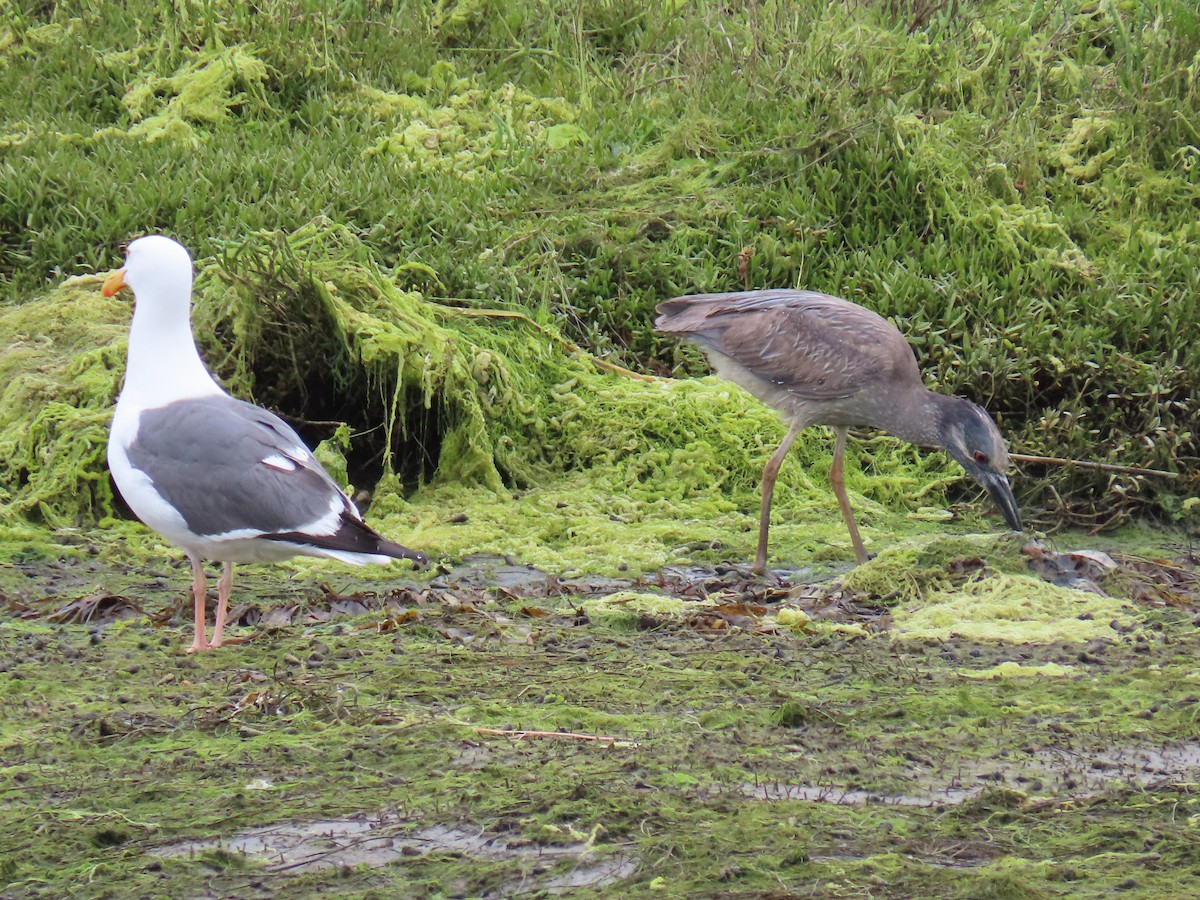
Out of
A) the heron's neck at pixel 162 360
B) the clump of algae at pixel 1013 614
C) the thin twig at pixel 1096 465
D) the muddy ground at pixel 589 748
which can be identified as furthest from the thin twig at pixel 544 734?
the thin twig at pixel 1096 465

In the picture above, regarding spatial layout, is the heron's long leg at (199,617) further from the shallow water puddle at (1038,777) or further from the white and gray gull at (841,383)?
the white and gray gull at (841,383)

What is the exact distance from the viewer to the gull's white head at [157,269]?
254 inches

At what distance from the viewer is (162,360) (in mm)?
6336

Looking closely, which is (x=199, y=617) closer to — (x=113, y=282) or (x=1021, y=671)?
(x=113, y=282)

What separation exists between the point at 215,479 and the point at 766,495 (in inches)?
115

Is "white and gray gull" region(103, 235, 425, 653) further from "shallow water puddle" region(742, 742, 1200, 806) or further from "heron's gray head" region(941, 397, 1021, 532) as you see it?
"heron's gray head" region(941, 397, 1021, 532)

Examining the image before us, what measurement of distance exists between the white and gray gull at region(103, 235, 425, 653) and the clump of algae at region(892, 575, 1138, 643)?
80.9 inches

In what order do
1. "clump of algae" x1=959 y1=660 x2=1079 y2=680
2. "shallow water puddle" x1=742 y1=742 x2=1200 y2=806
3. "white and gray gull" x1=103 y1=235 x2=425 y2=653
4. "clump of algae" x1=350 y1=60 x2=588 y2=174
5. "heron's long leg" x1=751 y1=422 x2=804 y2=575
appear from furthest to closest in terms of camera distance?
"clump of algae" x1=350 y1=60 x2=588 y2=174 < "heron's long leg" x1=751 y1=422 x2=804 y2=575 < "white and gray gull" x1=103 y1=235 x2=425 y2=653 < "clump of algae" x1=959 y1=660 x2=1079 y2=680 < "shallow water puddle" x1=742 y1=742 x2=1200 y2=806

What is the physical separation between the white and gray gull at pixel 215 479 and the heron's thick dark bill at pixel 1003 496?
3192 millimetres

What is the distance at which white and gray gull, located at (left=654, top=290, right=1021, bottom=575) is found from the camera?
7.77m

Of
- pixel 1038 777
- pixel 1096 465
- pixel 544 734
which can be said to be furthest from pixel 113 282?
pixel 1096 465

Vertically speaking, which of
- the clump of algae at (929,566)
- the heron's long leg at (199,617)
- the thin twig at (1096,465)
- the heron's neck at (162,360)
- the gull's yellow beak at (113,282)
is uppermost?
the gull's yellow beak at (113,282)

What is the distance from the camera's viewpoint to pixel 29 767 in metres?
4.36

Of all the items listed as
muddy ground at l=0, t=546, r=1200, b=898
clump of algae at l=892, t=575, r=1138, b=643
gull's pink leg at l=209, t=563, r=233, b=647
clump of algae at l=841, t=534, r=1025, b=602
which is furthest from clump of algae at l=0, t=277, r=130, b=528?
clump of algae at l=892, t=575, r=1138, b=643
